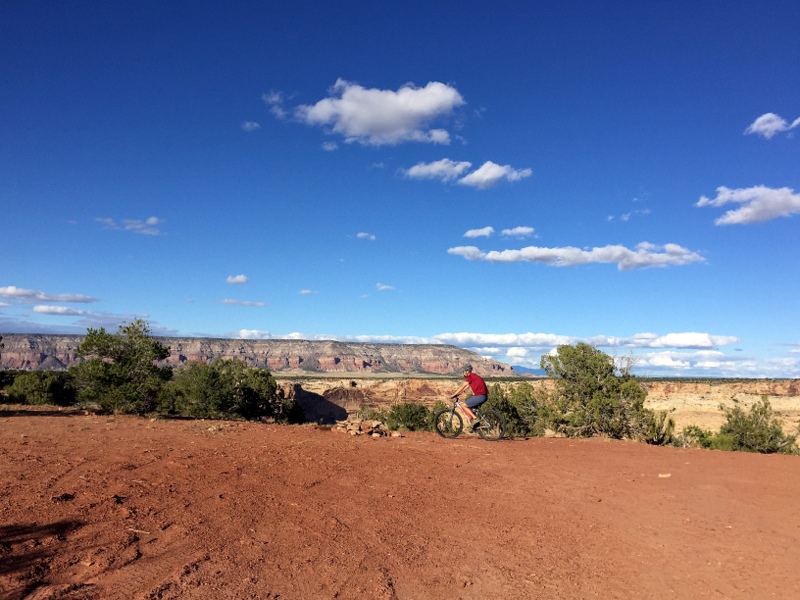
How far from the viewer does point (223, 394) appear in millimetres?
22781

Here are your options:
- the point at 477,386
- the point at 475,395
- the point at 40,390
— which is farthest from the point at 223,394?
the point at 40,390

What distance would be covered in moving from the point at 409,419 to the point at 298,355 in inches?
6005

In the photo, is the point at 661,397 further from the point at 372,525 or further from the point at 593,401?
the point at 372,525

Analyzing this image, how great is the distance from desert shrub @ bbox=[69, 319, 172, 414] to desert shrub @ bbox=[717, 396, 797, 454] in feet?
66.2

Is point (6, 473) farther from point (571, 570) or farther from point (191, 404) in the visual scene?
point (191, 404)

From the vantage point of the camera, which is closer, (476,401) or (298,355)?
(476,401)

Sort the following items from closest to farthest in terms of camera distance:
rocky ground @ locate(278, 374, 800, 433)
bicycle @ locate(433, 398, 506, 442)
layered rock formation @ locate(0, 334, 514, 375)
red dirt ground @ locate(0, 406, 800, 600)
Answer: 1. red dirt ground @ locate(0, 406, 800, 600)
2. bicycle @ locate(433, 398, 506, 442)
3. rocky ground @ locate(278, 374, 800, 433)
4. layered rock formation @ locate(0, 334, 514, 375)

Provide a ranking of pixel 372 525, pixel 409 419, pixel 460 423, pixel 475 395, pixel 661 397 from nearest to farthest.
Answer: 1. pixel 372 525
2. pixel 475 395
3. pixel 460 423
4. pixel 409 419
5. pixel 661 397

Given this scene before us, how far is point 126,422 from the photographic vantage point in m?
16.8

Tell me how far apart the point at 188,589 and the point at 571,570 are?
397 centimetres

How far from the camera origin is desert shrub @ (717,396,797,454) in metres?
15.8

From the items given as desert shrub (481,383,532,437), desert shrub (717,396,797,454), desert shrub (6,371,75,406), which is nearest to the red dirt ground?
desert shrub (717,396,797,454)

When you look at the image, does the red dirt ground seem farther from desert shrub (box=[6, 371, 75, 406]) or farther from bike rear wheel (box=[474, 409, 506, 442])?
desert shrub (box=[6, 371, 75, 406])

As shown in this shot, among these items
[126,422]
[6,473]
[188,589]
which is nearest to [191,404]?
[126,422]
